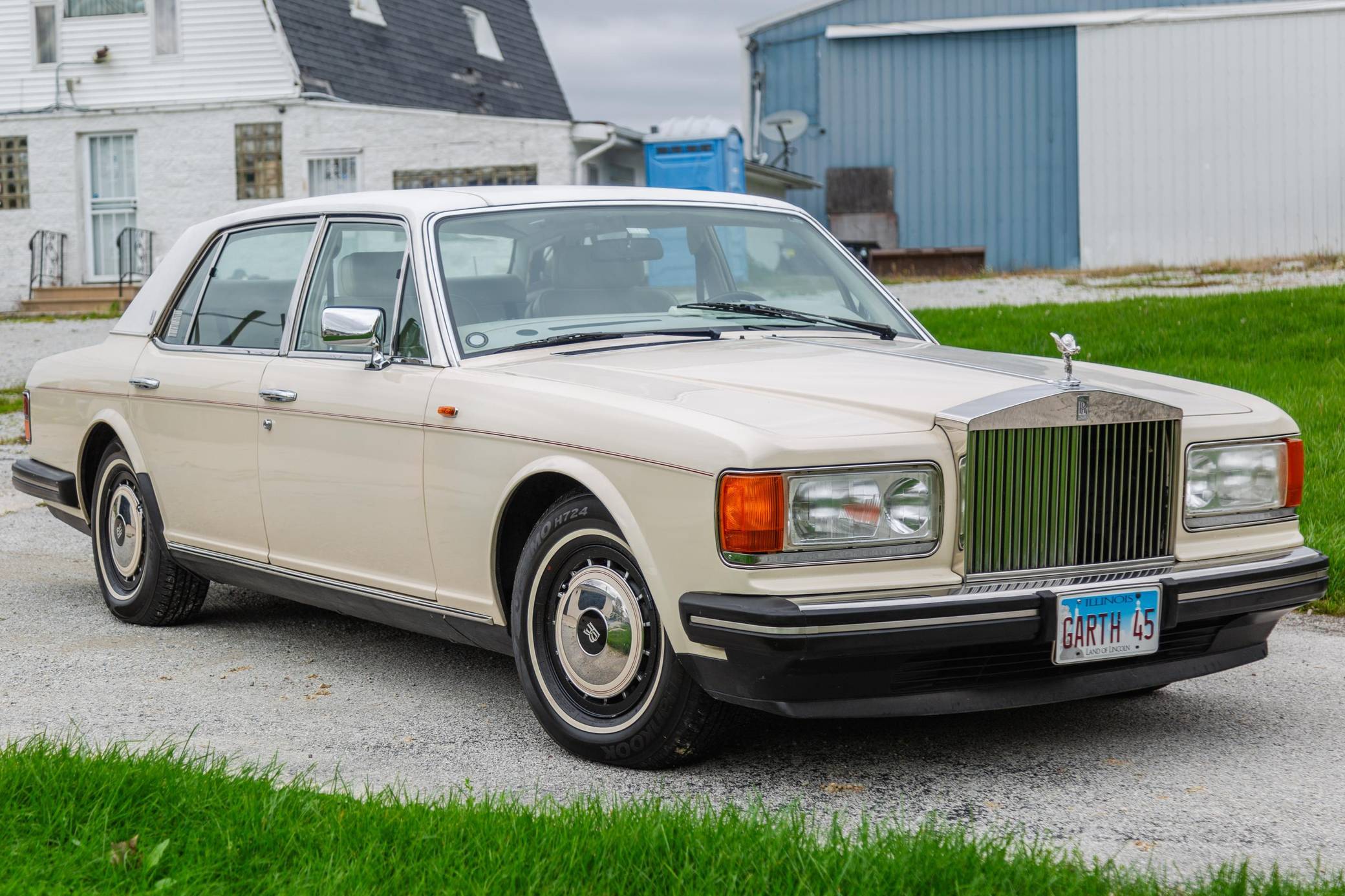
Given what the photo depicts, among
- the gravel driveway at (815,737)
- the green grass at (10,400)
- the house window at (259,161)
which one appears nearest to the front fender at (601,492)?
the gravel driveway at (815,737)

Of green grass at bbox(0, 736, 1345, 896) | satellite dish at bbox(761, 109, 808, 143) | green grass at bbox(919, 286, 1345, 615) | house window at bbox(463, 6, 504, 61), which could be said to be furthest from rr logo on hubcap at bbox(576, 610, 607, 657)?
house window at bbox(463, 6, 504, 61)

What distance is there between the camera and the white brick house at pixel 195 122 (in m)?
23.1

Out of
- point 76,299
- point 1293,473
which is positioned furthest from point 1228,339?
point 76,299

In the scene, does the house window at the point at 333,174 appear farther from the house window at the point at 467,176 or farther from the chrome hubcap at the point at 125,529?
the chrome hubcap at the point at 125,529

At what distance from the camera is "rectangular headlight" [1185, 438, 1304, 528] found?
4148 mm

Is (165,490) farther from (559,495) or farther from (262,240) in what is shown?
(559,495)

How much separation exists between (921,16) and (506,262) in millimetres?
21942

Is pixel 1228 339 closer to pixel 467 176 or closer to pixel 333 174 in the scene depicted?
pixel 467 176

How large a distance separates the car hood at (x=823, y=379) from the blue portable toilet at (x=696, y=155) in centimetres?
1581

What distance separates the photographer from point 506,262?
16.4 ft

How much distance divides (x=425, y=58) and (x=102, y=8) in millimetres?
5333

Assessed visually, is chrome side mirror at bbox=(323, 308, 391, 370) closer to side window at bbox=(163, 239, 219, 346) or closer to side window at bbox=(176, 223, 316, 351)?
side window at bbox=(176, 223, 316, 351)

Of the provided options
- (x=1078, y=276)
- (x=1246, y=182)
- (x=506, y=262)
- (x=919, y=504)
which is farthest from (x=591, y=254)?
(x=1246, y=182)

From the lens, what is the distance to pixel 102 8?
25016 millimetres
